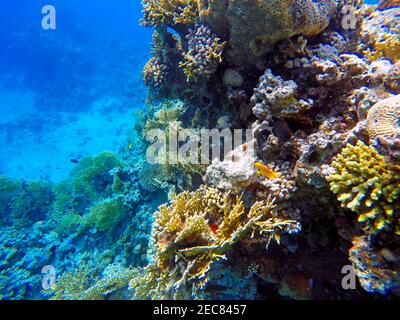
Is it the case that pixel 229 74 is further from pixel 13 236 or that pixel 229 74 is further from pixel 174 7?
pixel 13 236

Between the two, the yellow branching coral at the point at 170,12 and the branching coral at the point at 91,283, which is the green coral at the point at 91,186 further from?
the yellow branching coral at the point at 170,12

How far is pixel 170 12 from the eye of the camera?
5098mm

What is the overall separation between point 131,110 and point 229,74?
20005mm

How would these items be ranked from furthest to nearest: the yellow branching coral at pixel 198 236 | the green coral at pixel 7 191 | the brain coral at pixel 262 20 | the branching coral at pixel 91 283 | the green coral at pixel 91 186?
the green coral at pixel 7 191, the green coral at pixel 91 186, the branching coral at pixel 91 283, the brain coral at pixel 262 20, the yellow branching coral at pixel 198 236

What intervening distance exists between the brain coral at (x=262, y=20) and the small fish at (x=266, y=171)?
1931mm

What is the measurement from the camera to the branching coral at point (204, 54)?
4.16 m

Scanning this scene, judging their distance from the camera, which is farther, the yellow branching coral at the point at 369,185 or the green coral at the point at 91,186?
the green coral at the point at 91,186

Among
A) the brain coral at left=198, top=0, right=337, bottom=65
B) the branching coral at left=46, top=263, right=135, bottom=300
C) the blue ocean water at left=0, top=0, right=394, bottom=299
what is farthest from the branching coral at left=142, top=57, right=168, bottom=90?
the branching coral at left=46, top=263, right=135, bottom=300

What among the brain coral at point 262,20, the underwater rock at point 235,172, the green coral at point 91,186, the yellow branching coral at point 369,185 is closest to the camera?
the yellow branching coral at point 369,185

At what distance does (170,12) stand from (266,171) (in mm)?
4155

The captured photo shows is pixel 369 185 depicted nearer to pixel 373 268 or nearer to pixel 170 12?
pixel 373 268

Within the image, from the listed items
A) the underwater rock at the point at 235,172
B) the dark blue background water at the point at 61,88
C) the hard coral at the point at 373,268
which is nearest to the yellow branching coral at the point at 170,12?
the underwater rock at the point at 235,172

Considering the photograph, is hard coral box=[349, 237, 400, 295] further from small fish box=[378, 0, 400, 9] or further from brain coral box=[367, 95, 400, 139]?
small fish box=[378, 0, 400, 9]

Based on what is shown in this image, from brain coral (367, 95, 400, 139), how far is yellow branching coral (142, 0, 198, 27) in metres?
3.71
